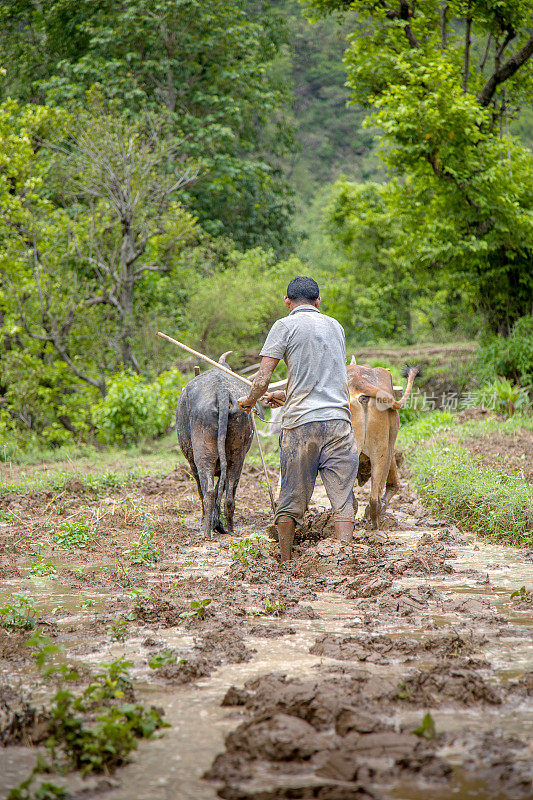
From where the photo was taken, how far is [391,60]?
14.7 meters

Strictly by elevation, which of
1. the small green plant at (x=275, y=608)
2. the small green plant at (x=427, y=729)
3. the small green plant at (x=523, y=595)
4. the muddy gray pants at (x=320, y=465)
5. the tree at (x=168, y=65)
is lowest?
the small green plant at (x=275, y=608)

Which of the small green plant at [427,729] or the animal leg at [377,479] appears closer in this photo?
the small green plant at [427,729]

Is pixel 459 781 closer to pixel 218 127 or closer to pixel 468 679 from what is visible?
pixel 468 679

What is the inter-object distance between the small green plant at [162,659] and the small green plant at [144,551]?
231cm

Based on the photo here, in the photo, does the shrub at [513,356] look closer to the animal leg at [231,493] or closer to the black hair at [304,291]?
the animal leg at [231,493]

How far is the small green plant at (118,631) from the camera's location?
4.26 m

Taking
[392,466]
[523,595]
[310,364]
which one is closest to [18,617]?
[310,364]

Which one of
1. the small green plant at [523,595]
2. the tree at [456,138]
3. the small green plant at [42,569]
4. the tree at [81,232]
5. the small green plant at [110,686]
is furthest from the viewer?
the tree at [81,232]

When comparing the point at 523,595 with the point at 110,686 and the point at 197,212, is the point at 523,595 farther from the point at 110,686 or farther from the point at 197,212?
the point at 197,212

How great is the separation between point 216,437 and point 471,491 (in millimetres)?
2457

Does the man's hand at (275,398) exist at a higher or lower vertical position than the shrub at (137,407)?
higher

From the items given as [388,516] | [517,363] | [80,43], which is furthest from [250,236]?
[388,516]

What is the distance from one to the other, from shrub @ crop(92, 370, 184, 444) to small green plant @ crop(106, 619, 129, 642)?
9.39 m

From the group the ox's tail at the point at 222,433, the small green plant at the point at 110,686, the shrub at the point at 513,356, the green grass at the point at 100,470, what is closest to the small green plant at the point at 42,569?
the ox's tail at the point at 222,433
